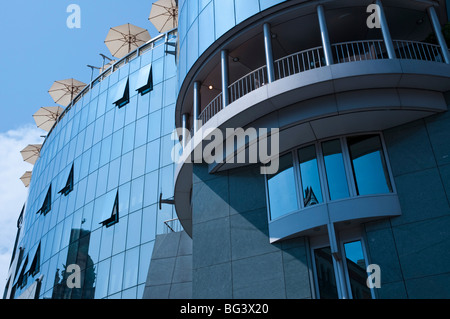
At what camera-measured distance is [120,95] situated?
3219 cm

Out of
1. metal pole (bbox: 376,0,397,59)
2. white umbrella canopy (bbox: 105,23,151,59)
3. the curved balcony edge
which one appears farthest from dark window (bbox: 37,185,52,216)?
metal pole (bbox: 376,0,397,59)

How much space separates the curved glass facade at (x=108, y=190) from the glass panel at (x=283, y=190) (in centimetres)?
1154

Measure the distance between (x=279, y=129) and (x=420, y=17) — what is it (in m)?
7.04

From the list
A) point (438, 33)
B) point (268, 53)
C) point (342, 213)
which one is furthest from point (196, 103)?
point (438, 33)

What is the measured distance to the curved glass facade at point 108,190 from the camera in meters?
25.8

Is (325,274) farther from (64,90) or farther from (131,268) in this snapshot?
(64,90)

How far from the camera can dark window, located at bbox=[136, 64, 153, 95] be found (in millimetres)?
30928

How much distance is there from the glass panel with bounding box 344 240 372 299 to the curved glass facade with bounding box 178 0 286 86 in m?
8.24

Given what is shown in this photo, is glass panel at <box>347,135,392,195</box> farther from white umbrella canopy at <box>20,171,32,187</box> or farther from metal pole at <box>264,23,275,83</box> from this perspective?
white umbrella canopy at <box>20,171,32,187</box>

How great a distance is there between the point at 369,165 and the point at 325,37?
4214 millimetres

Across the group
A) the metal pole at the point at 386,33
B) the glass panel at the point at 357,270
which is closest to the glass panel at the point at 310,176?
the glass panel at the point at 357,270

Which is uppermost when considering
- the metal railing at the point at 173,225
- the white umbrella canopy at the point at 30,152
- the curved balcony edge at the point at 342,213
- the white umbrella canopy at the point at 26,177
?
the white umbrella canopy at the point at 30,152

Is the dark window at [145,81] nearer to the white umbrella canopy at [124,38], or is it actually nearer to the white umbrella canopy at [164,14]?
the white umbrella canopy at [164,14]
